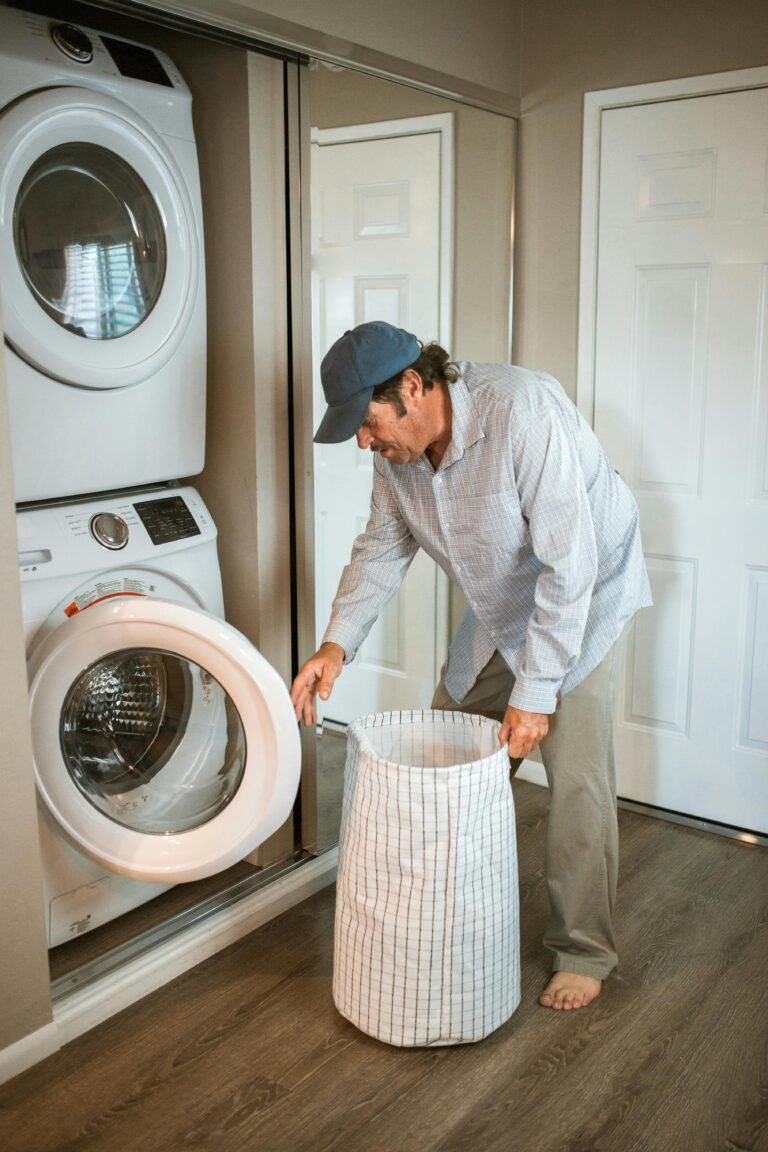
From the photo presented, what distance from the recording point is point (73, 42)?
217cm

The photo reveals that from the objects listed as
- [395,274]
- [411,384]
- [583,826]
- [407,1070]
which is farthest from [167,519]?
[407,1070]

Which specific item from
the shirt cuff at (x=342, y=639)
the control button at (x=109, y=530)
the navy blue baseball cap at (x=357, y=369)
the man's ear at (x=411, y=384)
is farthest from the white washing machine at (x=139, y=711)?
the man's ear at (x=411, y=384)

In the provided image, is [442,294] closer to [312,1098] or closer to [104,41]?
[104,41]

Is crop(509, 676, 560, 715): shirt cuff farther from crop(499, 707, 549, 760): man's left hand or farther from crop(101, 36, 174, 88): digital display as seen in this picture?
crop(101, 36, 174, 88): digital display

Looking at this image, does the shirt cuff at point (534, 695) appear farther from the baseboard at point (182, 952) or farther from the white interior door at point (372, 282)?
the baseboard at point (182, 952)

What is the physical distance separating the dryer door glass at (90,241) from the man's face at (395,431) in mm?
574

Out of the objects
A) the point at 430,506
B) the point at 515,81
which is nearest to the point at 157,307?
the point at 430,506

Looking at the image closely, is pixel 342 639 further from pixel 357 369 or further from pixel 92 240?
pixel 92 240

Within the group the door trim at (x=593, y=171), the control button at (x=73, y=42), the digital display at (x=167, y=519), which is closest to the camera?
the control button at (x=73, y=42)

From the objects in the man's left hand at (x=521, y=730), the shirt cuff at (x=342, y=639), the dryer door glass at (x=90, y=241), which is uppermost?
the dryer door glass at (x=90, y=241)

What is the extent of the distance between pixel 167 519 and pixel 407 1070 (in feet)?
3.91

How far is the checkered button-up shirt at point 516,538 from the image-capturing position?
2068mm

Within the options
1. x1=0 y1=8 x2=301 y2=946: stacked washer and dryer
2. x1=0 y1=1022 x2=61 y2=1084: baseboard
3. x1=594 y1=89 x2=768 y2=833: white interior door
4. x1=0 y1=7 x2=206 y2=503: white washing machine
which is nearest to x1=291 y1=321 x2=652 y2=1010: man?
x1=0 y1=8 x2=301 y2=946: stacked washer and dryer

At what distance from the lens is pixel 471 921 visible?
6.77 ft
